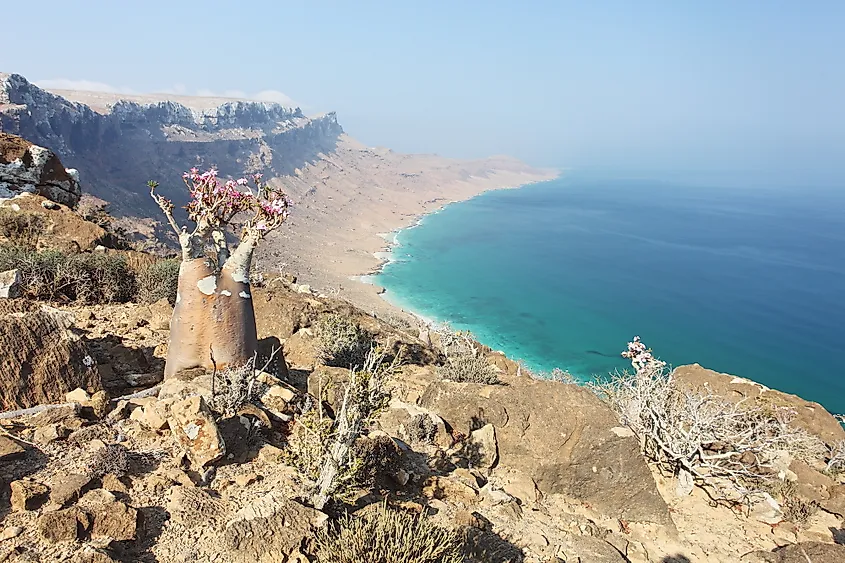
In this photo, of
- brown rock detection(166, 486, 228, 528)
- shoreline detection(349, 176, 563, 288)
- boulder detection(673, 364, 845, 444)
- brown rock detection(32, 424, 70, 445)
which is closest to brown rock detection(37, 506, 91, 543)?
brown rock detection(166, 486, 228, 528)

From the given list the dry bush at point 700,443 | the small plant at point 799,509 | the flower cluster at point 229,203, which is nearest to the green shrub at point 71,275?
the flower cluster at point 229,203

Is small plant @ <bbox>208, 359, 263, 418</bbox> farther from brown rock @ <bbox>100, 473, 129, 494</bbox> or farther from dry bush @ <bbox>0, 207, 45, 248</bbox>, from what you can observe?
dry bush @ <bbox>0, 207, 45, 248</bbox>

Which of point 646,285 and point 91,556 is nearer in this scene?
point 91,556

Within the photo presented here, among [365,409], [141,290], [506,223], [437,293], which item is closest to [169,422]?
[365,409]

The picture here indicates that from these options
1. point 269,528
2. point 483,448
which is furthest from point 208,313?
point 483,448

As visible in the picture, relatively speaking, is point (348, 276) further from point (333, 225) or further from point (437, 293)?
point (333, 225)

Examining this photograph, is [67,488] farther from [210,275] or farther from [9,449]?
[210,275]
